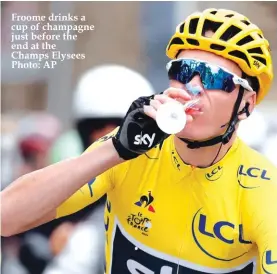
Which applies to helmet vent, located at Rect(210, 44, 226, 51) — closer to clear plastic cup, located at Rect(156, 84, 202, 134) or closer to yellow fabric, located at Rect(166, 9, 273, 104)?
yellow fabric, located at Rect(166, 9, 273, 104)

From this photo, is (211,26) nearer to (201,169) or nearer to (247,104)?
(247,104)

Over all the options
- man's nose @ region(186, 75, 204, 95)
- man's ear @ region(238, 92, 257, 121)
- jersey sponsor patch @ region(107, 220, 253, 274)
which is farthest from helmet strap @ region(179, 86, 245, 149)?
jersey sponsor patch @ region(107, 220, 253, 274)

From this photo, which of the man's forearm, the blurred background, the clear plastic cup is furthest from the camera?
the blurred background

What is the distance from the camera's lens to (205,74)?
137 centimetres

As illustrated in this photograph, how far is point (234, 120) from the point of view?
1.46 m

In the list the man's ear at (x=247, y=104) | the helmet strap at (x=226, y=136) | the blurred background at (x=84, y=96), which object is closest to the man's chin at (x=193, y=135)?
the helmet strap at (x=226, y=136)

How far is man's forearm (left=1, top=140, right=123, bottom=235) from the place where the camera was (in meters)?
1.35

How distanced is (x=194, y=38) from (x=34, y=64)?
Answer: 110 cm

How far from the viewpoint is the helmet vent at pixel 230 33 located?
141 centimetres

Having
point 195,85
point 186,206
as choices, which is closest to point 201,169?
point 186,206

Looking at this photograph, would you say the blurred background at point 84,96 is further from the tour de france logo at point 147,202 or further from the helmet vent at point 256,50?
the tour de france logo at point 147,202

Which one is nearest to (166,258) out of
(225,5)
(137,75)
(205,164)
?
(205,164)

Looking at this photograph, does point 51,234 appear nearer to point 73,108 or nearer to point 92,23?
point 73,108

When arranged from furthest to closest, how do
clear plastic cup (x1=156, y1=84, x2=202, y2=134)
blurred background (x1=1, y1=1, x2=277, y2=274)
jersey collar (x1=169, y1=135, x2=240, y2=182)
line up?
blurred background (x1=1, y1=1, x2=277, y2=274), jersey collar (x1=169, y1=135, x2=240, y2=182), clear plastic cup (x1=156, y1=84, x2=202, y2=134)
